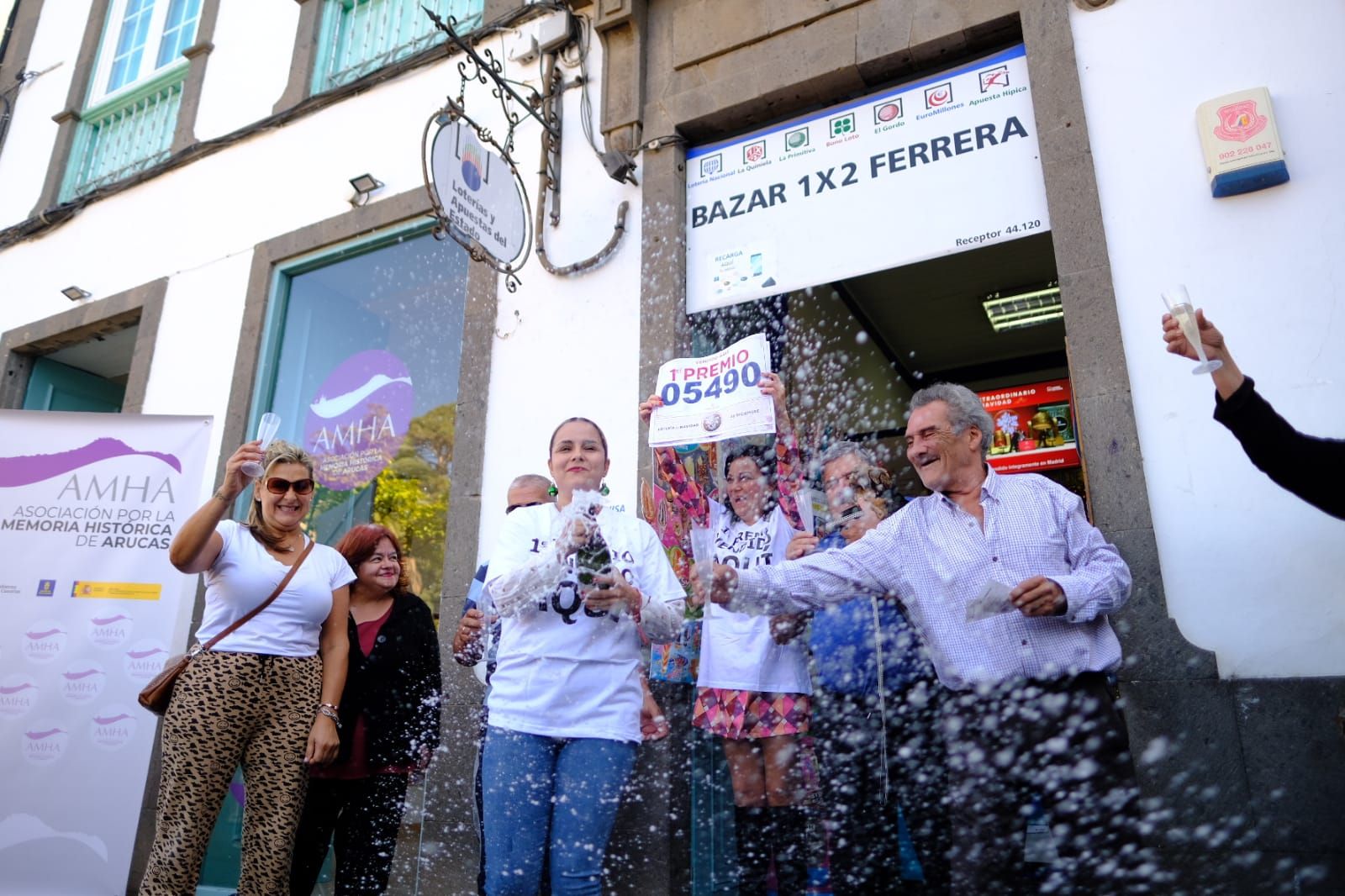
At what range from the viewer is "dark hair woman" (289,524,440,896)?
385 cm

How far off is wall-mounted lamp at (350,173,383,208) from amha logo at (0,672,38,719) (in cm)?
380

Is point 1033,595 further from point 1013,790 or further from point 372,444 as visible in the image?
point 372,444

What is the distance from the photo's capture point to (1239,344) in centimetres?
364

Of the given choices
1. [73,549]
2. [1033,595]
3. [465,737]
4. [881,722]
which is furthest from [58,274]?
[1033,595]

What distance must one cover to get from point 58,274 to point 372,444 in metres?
4.81

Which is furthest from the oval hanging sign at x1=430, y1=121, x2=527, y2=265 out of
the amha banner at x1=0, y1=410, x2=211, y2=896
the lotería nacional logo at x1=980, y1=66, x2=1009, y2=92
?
the lotería nacional logo at x1=980, y1=66, x2=1009, y2=92

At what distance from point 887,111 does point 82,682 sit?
18.9ft

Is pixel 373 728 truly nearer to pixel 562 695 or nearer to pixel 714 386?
pixel 562 695

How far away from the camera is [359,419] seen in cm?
660

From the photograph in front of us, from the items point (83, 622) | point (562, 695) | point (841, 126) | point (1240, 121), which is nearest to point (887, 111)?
point (841, 126)

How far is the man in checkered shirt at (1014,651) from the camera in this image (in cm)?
257

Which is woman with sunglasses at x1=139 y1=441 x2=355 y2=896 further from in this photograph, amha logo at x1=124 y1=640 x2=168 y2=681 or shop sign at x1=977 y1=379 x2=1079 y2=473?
shop sign at x1=977 y1=379 x2=1079 y2=473

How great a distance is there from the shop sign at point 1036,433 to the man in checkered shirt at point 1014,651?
12.2 ft

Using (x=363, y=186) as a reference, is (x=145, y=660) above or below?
below
